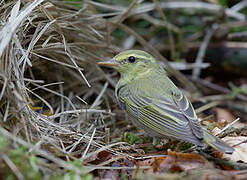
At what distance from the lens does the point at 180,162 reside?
262cm

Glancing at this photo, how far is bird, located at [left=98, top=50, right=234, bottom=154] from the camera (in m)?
2.88

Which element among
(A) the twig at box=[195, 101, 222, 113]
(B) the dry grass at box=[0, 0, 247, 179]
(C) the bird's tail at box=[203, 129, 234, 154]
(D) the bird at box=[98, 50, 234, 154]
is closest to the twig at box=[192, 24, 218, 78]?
(B) the dry grass at box=[0, 0, 247, 179]

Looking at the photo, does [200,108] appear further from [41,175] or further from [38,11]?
[41,175]

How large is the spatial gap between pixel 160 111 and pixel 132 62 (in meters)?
1.03

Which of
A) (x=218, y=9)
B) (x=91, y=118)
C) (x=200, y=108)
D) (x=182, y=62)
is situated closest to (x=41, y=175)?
(x=91, y=118)

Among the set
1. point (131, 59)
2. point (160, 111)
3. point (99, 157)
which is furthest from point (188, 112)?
point (131, 59)

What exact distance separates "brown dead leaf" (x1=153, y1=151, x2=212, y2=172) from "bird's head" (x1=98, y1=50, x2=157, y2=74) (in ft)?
5.33

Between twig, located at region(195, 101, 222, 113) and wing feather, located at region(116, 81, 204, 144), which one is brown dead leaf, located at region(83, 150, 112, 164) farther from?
twig, located at region(195, 101, 222, 113)

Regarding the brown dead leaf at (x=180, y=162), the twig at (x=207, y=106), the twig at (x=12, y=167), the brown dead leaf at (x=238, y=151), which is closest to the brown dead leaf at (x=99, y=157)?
the brown dead leaf at (x=180, y=162)

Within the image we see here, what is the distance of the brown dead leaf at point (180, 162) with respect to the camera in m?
2.54

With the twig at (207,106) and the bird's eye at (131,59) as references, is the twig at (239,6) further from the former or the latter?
the bird's eye at (131,59)

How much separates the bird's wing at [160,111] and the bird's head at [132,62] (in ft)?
1.10

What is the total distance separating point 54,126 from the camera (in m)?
3.03

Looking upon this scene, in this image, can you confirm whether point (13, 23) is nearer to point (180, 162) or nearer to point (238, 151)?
point (180, 162)
